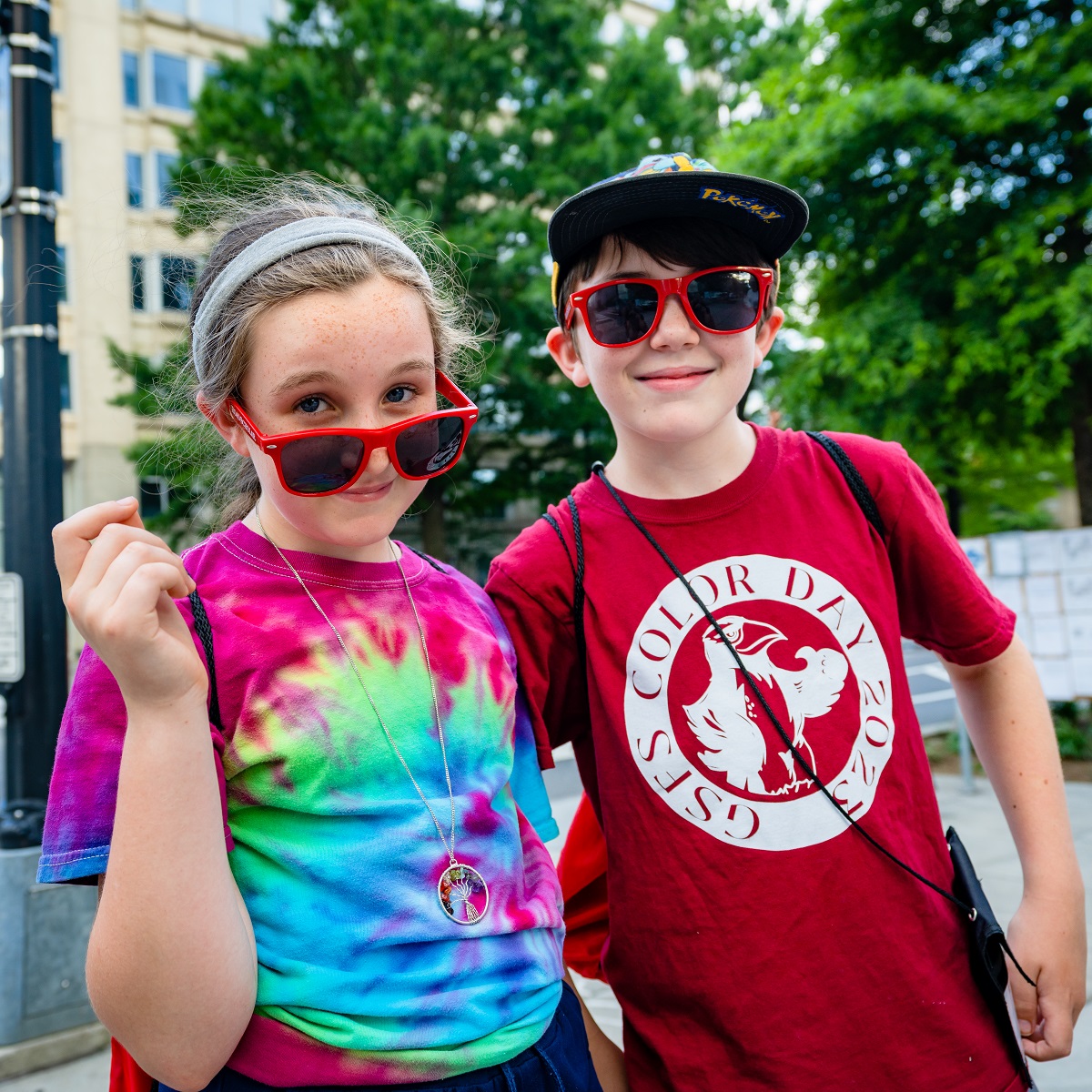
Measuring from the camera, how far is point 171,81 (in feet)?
70.1

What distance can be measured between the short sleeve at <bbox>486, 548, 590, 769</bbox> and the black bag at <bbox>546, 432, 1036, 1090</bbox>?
0.03 metres

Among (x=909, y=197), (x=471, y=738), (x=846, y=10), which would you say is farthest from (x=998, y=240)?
(x=471, y=738)

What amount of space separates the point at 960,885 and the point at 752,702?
48cm

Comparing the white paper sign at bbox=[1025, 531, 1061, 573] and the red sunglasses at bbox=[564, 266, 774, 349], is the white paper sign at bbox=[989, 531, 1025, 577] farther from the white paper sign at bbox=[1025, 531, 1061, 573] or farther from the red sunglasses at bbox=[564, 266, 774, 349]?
the red sunglasses at bbox=[564, 266, 774, 349]

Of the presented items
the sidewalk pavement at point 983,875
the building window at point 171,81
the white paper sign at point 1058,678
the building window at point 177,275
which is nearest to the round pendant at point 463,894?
the building window at point 177,275

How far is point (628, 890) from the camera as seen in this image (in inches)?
59.2

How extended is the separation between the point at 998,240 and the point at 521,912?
28.2 feet

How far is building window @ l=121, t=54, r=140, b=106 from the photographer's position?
20828mm

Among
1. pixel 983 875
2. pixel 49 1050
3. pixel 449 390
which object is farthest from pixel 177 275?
pixel 983 875

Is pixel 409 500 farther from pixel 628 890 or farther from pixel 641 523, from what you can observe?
pixel 628 890

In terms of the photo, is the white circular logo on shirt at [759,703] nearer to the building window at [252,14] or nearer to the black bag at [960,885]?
the black bag at [960,885]

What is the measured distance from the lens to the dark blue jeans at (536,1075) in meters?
1.08

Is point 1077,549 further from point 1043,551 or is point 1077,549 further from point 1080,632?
point 1080,632

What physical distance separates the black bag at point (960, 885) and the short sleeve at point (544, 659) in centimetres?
3
